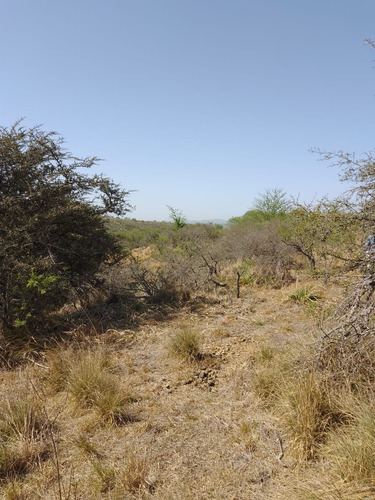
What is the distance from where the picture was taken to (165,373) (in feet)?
15.9

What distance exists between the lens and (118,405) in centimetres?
366

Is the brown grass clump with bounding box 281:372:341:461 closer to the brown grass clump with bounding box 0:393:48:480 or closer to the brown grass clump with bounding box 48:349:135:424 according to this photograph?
the brown grass clump with bounding box 48:349:135:424

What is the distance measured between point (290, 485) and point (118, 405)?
1984mm

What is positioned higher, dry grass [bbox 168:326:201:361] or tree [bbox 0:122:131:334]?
tree [bbox 0:122:131:334]

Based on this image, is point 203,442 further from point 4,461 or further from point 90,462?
point 4,461

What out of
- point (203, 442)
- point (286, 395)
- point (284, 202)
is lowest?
point (203, 442)

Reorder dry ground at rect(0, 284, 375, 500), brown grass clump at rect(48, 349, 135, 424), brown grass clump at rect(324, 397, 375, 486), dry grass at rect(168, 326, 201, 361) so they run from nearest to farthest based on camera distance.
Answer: brown grass clump at rect(324, 397, 375, 486) → dry ground at rect(0, 284, 375, 500) → brown grass clump at rect(48, 349, 135, 424) → dry grass at rect(168, 326, 201, 361)

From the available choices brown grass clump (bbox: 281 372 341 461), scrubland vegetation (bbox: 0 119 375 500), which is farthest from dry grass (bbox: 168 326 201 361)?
brown grass clump (bbox: 281 372 341 461)

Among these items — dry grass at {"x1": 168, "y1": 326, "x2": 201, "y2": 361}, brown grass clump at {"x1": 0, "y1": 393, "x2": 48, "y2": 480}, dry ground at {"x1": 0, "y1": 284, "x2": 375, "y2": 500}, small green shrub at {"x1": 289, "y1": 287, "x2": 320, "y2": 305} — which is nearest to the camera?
dry ground at {"x1": 0, "y1": 284, "x2": 375, "y2": 500}

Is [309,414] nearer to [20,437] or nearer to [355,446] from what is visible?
[355,446]

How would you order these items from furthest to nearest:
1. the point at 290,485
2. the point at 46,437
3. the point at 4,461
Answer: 1. the point at 46,437
2. the point at 4,461
3. the point at 290,485

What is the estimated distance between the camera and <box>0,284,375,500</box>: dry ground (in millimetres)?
2590

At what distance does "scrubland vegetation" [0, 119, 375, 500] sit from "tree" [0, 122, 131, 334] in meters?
0.04

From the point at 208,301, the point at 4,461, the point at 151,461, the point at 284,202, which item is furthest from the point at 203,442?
the point at 284,202
